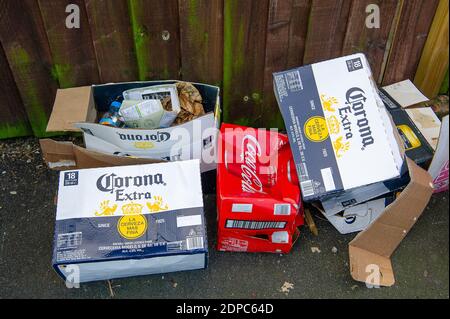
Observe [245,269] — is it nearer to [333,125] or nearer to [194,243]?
[194,243]

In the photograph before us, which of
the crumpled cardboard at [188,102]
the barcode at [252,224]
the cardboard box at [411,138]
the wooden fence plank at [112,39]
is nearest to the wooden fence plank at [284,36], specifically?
the crumpled cardboard at [188,102]

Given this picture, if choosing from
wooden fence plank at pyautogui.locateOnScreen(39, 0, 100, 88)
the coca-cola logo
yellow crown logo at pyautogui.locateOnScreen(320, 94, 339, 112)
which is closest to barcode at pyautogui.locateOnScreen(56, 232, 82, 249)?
the coca-cola logo

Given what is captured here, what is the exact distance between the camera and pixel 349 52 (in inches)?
77.0

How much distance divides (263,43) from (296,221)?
28.7 inches

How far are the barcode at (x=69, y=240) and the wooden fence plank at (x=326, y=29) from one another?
1143 millimetres

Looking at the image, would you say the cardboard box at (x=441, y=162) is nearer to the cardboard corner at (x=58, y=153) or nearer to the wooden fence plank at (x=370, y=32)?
the wooden fence plank at (x=370, y=32)

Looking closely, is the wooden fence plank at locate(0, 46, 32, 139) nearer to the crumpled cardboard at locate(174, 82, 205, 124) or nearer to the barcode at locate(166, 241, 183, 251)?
the crumpled cardboard at locate(174, 82, 205, 124)

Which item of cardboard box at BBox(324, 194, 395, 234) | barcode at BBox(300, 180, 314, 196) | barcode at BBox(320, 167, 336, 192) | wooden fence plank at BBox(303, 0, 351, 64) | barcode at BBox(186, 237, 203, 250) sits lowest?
cardboard box at BBox(324, 194, 395, 234)

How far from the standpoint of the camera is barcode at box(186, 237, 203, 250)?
1.54 meters

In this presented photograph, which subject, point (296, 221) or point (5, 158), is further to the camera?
point (5, 158)

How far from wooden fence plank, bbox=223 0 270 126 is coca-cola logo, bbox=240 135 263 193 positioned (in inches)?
14.1
